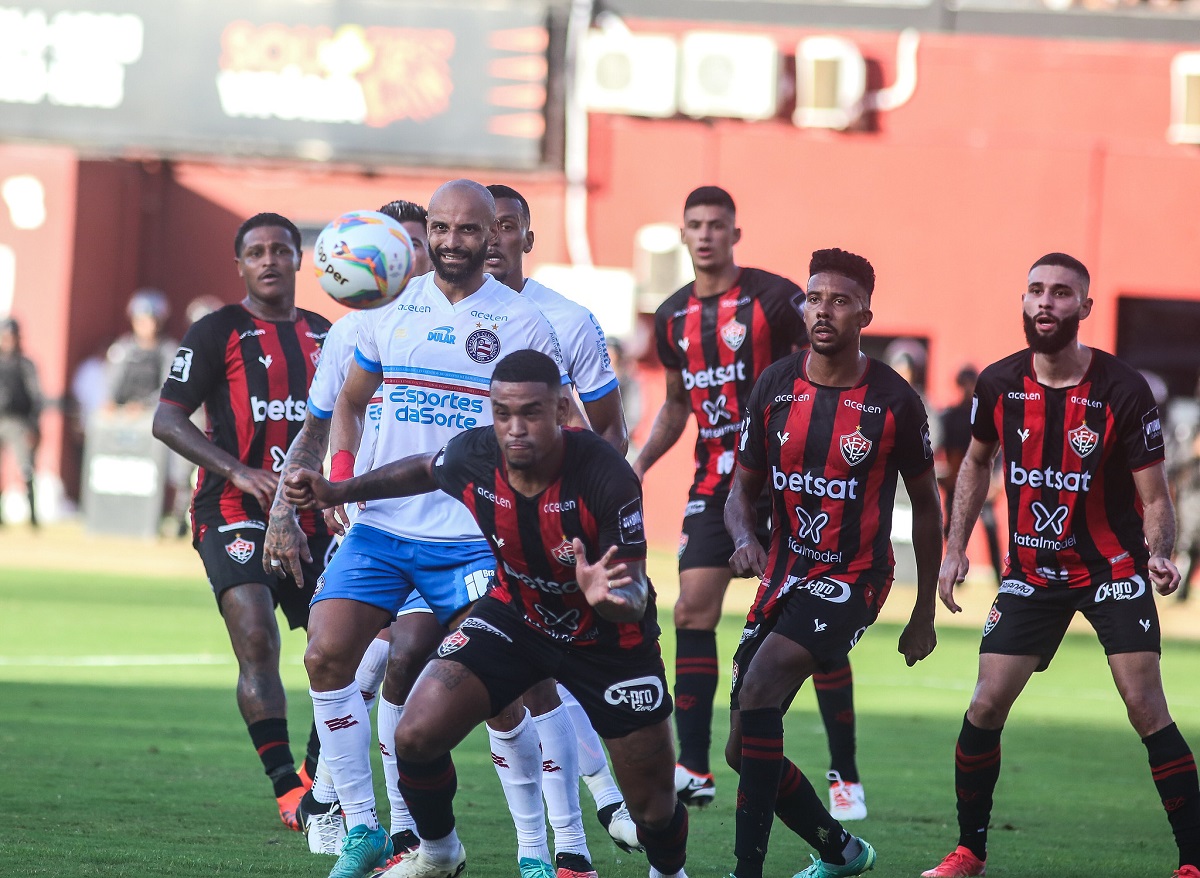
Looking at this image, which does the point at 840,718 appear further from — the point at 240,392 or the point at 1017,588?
the point at 240,392

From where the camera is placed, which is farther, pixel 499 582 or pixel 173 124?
pixel 173 124

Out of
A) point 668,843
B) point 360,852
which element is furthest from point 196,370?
point 668,843

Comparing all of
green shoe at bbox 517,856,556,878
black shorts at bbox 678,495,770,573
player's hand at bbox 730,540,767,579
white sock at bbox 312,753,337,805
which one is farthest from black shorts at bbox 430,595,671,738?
black shorts at bbox 678,495,770,573

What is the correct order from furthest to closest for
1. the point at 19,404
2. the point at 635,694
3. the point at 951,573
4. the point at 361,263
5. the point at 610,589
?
the point at 19,404 → the point at 361,263 → the point at 951,573 → the point at 635,694 → the point at 610,589

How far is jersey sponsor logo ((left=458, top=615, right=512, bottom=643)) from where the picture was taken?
597 centimetres

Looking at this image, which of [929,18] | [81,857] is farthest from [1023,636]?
[929,18]

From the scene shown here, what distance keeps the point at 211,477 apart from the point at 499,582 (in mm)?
2258

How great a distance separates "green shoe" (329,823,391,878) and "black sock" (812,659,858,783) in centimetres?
247

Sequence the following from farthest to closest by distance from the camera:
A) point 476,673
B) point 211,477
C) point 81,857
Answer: point 211,477, point 81,857, point 476,673

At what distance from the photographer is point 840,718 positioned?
26.3ft

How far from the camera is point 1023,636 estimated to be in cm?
678

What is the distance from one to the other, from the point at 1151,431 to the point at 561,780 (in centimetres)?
257

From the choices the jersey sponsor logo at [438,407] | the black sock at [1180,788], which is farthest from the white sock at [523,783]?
the black sock at [1180,788]

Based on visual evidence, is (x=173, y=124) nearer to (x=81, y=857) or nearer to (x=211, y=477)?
(x=211, y=477)
